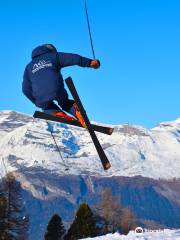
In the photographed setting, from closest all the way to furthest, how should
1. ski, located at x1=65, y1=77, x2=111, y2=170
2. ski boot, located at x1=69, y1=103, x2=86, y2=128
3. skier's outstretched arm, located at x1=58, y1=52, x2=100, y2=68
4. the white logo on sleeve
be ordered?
skier's outstretched arm, located at x1=58, y1=52, x2=100, y2=68 < the white logo on sleeve < ski, located at x1=65, y1=77, x2=111, y2=170 < ski boot, located at x1=69, y1=103, x2=86, y2=128

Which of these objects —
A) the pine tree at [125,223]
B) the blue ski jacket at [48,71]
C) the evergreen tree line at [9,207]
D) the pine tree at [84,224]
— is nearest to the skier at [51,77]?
the blue ski jacket at [48,71]

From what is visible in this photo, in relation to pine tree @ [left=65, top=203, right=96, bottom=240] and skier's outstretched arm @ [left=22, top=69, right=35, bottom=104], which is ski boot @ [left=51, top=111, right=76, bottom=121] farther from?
pine tree @ [left=65, top=203, right=96, bottom=240]

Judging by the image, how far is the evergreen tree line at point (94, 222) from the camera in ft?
201

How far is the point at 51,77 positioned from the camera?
13.2 meters

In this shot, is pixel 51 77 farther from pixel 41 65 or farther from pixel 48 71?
pixel 41 65

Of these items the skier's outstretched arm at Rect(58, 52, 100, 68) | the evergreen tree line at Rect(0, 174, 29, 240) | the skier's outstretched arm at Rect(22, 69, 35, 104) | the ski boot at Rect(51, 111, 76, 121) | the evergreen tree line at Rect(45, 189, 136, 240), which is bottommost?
the evergreen tree line at Rect(45, 189, 136, 240)

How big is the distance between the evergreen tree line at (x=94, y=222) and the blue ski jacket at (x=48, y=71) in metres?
48.7

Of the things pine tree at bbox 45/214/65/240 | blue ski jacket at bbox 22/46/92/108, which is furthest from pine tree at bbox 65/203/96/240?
blue ski jacket at bbox 22/46/92/108

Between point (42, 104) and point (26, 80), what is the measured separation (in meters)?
0.82

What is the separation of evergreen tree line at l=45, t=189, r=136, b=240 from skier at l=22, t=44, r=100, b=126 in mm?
48327

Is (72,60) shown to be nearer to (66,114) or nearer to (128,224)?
(66,114)

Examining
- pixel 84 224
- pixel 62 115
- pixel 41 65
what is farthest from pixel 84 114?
pixel 84 224

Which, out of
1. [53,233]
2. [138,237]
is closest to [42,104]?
[138,237]

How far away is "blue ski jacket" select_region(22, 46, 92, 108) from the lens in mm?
13156
